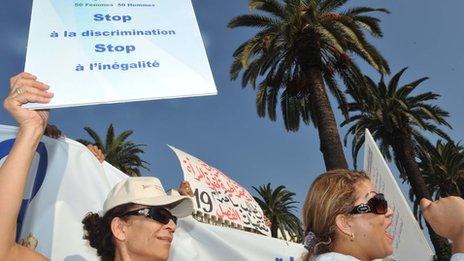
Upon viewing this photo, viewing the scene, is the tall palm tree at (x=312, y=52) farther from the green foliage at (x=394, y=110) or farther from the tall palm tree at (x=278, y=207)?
the tall palm tree at (x=278, y=207)

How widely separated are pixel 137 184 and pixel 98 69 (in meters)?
0.81

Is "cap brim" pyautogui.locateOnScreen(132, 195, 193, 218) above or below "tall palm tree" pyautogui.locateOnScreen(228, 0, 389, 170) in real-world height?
below

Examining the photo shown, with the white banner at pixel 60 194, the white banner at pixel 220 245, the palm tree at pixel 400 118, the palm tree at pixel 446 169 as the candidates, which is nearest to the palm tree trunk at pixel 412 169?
the palm tree at pixel 400 118

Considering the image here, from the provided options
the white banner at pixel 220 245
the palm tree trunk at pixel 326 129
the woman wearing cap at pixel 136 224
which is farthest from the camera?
the palm tree trunk at pixel 326 129

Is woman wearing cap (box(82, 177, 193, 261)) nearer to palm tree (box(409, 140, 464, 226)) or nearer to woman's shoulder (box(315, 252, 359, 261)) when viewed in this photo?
woman's shoulder (box(315, 252, 359, 261))

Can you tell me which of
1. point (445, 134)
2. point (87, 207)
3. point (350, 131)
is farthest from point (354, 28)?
point (87, 207)

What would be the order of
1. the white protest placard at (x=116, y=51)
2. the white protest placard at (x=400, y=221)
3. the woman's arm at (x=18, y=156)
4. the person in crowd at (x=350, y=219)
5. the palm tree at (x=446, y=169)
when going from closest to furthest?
1. the woman's arm at (x=18, y=156)
2. the white protest placard at (x=116, y=51)
3. the person in crowd at (x=350, y=219)
4. the white protest placard at (x=400, y=221)
5. the palm tree at (x=446, y=169)

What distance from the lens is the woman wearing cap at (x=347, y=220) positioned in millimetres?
2541

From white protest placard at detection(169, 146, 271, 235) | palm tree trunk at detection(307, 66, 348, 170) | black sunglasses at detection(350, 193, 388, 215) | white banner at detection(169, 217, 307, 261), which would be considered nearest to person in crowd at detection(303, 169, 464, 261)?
black sunglasses at detection(350, 193, 388, 215)

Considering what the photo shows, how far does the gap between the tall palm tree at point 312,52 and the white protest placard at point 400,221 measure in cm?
1317

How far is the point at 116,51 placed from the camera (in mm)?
2561

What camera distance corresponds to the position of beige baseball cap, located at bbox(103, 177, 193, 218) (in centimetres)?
295

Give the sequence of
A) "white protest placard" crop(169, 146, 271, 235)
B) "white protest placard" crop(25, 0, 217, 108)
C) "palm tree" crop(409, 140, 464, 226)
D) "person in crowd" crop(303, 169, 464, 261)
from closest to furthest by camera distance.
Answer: "white protest placard" crop(25, 0, 217, 108) → "person in crowd" crop(303, 169, 464, 261) → "white protest placard" crop(169, 146, 271, 235) → "palm tree" crop(409, 140, 464, 226)

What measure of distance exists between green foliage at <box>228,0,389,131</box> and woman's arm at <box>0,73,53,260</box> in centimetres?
1583
